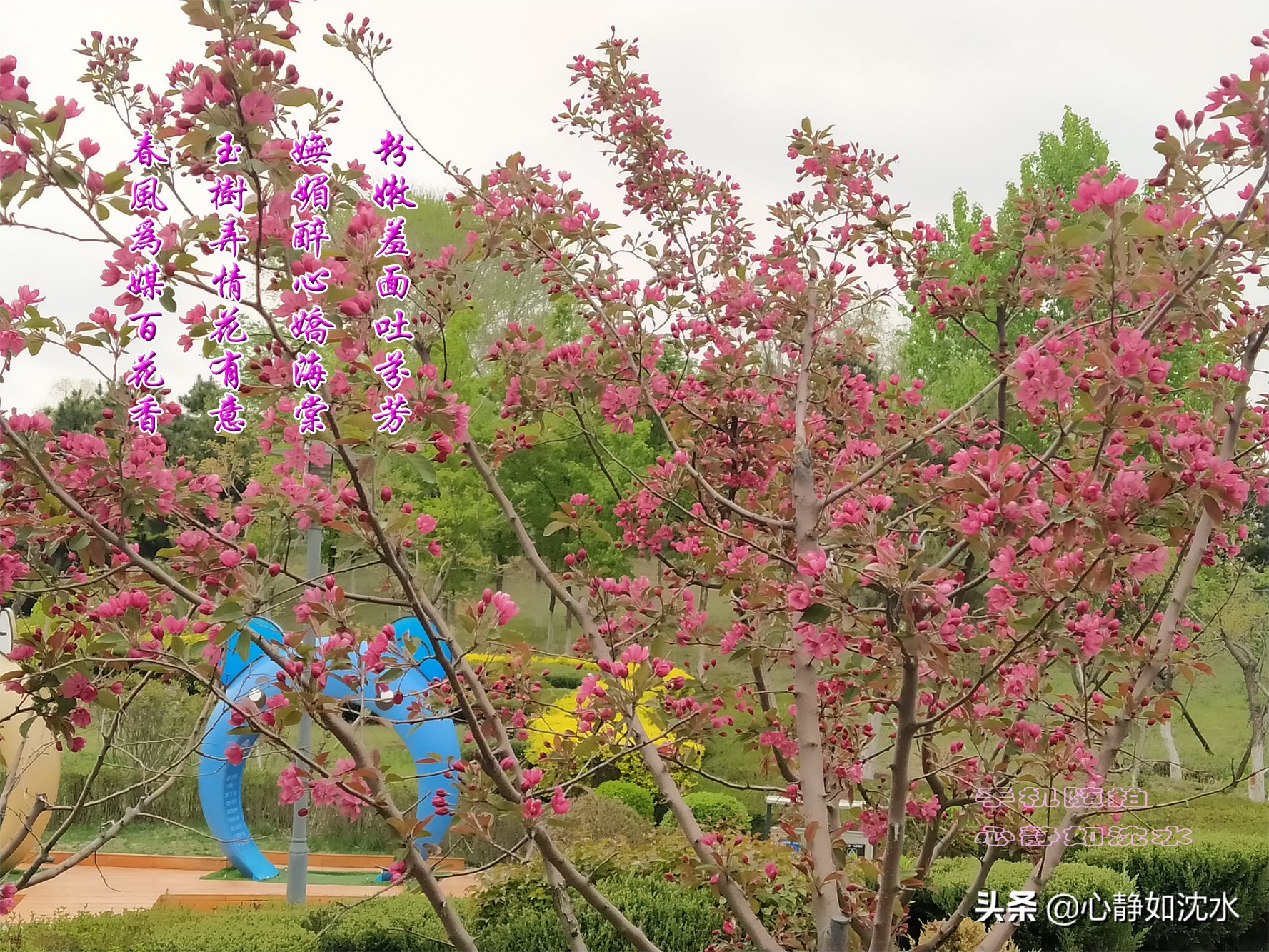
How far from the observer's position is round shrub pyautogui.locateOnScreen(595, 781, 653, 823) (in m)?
9.80

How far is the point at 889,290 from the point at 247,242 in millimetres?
2665

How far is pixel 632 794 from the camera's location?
9945mm

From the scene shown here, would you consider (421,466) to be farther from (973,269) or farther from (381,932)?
(973,269)

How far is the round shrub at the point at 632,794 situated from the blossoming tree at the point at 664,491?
21.9ft

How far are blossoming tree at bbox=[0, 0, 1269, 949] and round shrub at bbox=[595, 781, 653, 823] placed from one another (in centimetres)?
668

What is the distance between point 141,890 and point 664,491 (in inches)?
389

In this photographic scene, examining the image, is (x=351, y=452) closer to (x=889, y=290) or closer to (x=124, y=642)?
(x=124, y=642)

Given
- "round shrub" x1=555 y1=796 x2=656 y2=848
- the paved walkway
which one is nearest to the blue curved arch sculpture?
the paved walkway

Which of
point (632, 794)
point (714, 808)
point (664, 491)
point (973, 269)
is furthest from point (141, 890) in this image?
point (973, 269)

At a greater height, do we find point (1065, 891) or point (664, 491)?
point (664, 491)

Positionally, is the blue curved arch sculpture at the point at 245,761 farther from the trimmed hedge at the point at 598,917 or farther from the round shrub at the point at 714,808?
the round shrub at the point at 714,808

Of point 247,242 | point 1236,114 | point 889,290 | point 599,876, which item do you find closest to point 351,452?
point 247,242

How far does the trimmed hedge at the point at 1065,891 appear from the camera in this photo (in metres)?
6.27

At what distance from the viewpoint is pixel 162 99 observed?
2473 millimetres
